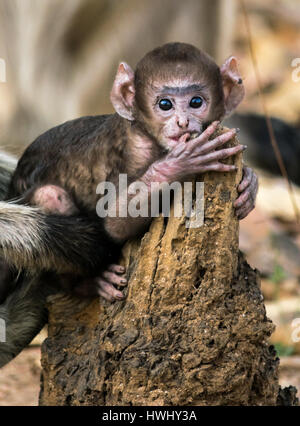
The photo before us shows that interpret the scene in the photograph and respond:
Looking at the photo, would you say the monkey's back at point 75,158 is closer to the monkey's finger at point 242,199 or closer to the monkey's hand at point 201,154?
the monkey's hand at point 201,154

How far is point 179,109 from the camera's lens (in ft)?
9.82

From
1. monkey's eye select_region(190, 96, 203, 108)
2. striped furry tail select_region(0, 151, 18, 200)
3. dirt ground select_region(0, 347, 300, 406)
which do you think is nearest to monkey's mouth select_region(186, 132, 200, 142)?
monkey's eye select_region(190, 96, 203, 108)

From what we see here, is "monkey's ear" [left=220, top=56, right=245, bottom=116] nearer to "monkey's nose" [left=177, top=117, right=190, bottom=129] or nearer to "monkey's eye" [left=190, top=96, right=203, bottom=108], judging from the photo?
"monkey's eye" [left=190, top=96, right=203, bottom=108]

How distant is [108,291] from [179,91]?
0.89 metres

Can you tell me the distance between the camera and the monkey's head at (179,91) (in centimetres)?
300

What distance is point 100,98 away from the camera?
877 centimetres

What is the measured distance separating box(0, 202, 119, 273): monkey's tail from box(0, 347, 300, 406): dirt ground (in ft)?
4.39

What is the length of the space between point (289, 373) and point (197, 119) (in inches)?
91.6

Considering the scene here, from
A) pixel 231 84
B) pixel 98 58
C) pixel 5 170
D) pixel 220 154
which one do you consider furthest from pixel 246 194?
pixel 98 58

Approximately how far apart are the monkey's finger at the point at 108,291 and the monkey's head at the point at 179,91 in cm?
65

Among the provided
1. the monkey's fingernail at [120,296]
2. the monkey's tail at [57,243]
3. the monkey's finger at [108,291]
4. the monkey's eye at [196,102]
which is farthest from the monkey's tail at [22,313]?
the monkey's eye at [196,102]

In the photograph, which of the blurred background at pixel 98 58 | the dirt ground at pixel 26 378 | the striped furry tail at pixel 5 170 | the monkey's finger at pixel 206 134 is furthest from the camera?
the blurred background at pixel 98 58
